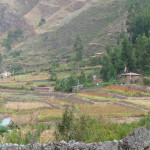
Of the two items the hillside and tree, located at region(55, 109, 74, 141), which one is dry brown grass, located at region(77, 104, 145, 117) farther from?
the hillside

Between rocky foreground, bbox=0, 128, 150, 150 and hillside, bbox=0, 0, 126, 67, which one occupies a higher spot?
Result: hillside, bbox=0, 0, 126, 67

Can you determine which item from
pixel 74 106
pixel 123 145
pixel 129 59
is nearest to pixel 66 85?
pixel 129 59

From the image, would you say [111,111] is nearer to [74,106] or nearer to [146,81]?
[74,106]

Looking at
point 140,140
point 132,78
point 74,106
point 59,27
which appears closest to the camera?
point 140,140

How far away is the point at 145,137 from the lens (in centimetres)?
566

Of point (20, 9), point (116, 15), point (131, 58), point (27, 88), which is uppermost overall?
point (20, 9)

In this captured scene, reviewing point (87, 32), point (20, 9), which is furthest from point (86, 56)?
point (20, 9)

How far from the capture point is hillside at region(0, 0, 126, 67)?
262 feet

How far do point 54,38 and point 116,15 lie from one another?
17508 millimetres

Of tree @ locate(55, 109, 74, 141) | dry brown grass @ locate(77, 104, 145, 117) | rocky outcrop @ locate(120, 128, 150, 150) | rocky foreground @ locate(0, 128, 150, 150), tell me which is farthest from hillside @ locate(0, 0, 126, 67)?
rocky outcrop @ locate(120, 128, 150, 150)

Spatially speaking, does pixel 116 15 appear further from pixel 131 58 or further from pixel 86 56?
pixel 131 58

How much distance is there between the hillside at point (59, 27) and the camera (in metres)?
79.8

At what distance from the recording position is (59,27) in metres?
107

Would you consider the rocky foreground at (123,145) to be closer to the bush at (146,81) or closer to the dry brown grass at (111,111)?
the dry brown grass at (111,111)
